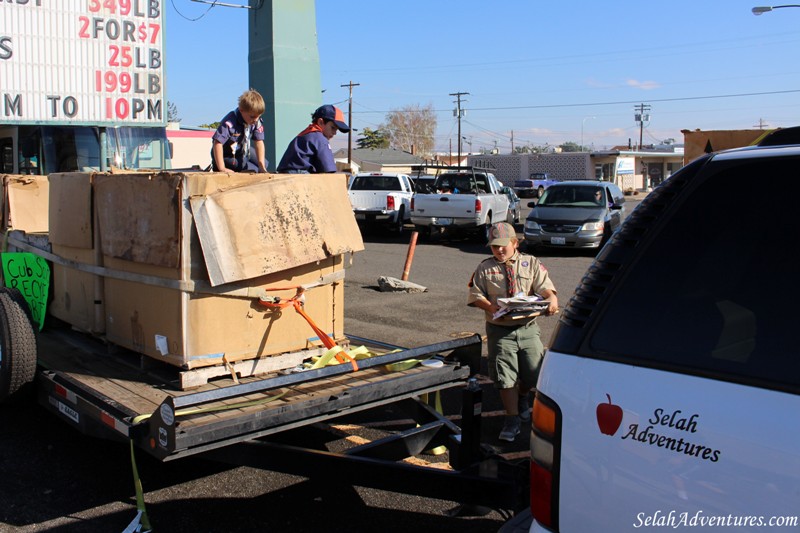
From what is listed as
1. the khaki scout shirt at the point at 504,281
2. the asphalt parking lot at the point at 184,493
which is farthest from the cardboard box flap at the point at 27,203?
the khaki scout shirt at the point at 504,281

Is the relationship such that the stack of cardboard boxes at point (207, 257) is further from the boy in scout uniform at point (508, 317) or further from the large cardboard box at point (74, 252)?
the boy in scout uniform at point (508, 317)

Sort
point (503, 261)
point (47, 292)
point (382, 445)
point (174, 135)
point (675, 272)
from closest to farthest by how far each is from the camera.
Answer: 1. point (675, 272)
2. point (382, 445)
3. point (503, 261)
4. point (47, 292)
5. point (174, 135)

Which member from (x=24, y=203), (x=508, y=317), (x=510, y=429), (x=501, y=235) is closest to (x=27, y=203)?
(x=24, y=203)

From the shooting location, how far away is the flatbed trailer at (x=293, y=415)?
3.39 m

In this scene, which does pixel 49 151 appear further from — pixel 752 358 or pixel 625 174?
pixel 625 174

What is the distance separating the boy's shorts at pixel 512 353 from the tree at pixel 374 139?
102976 millimetres

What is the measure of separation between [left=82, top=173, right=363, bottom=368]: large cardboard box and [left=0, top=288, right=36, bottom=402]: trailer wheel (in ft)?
1.74

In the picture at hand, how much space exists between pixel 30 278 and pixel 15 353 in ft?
4.33

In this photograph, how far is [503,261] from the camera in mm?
5191

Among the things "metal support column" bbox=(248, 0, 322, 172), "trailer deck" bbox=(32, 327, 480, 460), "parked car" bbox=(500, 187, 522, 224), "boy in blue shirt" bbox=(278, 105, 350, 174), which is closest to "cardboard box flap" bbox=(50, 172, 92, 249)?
"trailer deck" bbox=(32, 327, 480, 460)

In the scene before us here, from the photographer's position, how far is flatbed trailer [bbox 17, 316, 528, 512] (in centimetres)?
339

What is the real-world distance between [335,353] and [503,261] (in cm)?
135

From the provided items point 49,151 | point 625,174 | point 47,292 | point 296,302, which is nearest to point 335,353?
point 296,302

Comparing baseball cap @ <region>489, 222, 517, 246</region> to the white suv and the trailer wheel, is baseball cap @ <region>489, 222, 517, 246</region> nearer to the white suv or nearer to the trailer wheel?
the white suv
